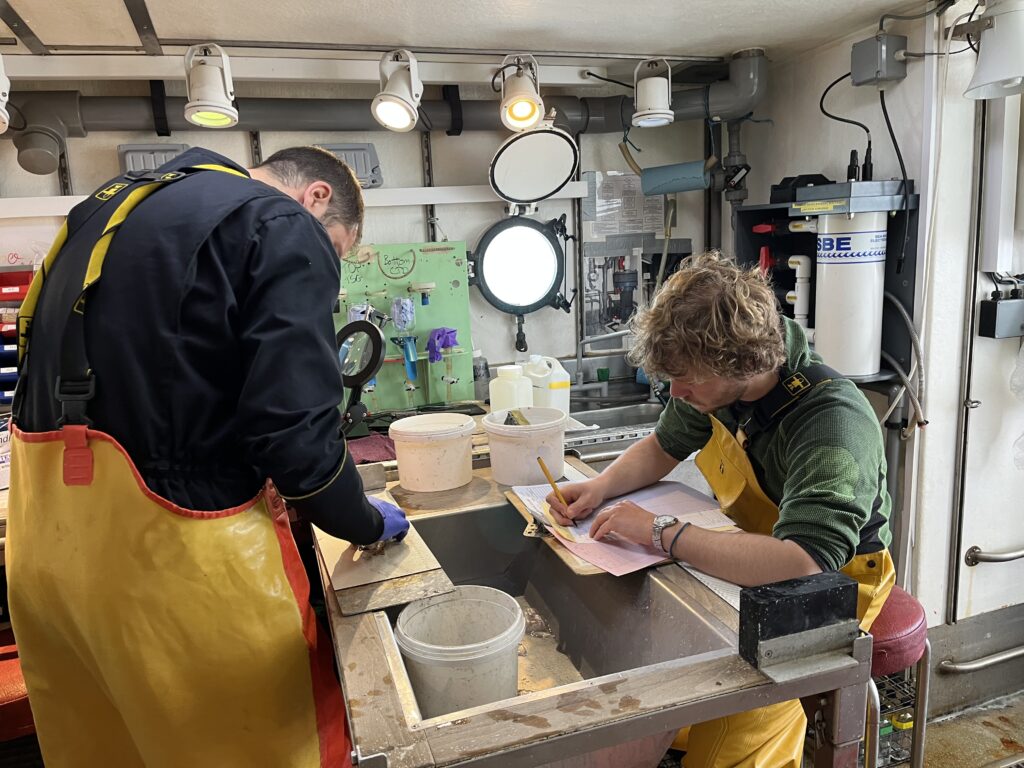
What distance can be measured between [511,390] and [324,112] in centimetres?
126

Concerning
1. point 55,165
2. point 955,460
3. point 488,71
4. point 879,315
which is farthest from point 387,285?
point 955,460

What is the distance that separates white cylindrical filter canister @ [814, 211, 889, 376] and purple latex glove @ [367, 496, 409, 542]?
67.4 inches

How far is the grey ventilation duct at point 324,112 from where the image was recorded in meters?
2.55

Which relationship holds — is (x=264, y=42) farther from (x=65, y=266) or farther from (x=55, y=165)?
(x=65, y=266)

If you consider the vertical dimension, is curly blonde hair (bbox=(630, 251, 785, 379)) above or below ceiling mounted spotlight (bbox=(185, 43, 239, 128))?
below

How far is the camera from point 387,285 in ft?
9.75

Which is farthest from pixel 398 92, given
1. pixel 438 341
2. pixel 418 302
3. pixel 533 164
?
pixel 438 341

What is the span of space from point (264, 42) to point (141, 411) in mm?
1836

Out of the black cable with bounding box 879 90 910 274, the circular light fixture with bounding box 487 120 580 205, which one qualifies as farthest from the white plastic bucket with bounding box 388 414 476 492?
the black cable with bounding box 879 90 910 274

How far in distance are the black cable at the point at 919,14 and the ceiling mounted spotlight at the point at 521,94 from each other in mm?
1144

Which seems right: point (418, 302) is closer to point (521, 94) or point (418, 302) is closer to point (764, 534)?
point (521, 94)

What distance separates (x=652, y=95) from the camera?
270 centimetres

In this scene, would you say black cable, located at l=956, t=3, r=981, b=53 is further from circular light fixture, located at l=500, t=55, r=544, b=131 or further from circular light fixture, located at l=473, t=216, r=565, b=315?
circular light fixture, located at l=473, t=216, r=565, b=315

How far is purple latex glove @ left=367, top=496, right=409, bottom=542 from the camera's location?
4.75ft
